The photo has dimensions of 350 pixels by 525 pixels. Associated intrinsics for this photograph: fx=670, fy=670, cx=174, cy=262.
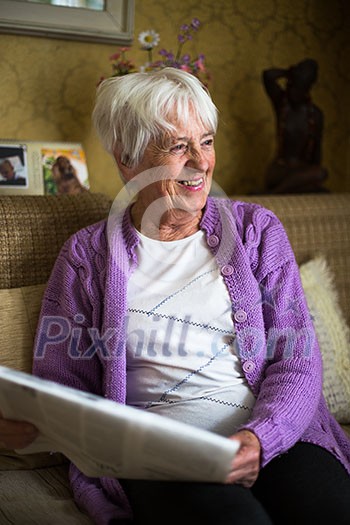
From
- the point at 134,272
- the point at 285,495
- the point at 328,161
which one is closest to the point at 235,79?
the point at 328,161

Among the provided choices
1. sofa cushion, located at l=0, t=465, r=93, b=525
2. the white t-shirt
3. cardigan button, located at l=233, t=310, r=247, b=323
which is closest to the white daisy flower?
the white t-shirt

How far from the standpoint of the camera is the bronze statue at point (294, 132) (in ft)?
7.82

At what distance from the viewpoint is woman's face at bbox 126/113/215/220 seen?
4.98 ft

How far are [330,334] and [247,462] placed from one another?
0.77m

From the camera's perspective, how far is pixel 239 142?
8.52 feet

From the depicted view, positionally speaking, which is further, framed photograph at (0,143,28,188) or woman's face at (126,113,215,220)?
framed photograph at (0,143,28,188)

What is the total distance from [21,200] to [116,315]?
0.52 metres

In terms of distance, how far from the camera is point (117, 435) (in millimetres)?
1001

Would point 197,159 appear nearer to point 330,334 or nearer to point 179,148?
point 179,148

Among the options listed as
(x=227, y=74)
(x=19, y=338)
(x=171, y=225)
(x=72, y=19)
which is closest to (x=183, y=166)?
(x=171, y=225)

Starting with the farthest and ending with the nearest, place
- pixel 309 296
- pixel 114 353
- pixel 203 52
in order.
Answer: pixel 203 52
pixel 309 296
pixel 114 353

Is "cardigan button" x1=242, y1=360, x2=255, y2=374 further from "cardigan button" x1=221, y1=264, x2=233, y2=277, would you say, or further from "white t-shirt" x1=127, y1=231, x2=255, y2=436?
"cardigan button" x1=221, y1=264, x2=233, y2=277

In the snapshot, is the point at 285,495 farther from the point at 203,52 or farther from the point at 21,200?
the point at 203,52

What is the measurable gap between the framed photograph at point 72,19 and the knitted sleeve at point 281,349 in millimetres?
974
